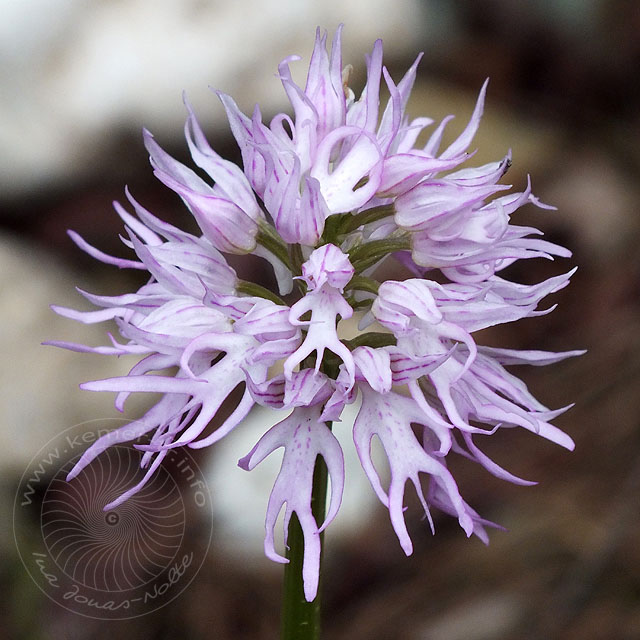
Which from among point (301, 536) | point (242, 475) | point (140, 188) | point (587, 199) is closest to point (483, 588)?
point (242, 475)

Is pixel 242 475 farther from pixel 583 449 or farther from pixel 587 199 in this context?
pixel 587 199

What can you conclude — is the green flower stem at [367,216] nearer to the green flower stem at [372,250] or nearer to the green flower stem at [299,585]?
the green flower stem at [372,250]

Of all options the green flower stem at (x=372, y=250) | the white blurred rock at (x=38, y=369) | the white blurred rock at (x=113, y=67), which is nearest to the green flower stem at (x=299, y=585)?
the green flower stem at (x=372, y=250)

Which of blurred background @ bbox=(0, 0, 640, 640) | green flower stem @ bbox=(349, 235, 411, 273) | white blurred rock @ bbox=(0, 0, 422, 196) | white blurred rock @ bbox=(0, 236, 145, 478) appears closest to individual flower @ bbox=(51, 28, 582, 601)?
green flower stem @ bbox=(349, 235, 411, 273)

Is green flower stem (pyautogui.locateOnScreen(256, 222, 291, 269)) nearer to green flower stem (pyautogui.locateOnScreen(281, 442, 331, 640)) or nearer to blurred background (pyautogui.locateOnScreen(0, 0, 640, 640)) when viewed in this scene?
green flower stem (pyautogui.locateOnScreen(281, 442, 331, 640))

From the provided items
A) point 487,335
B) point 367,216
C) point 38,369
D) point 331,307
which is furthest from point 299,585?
point 487,335
